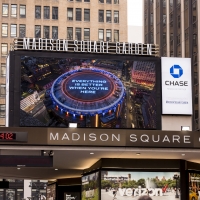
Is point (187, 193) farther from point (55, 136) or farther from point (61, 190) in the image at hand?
point (61, 190)

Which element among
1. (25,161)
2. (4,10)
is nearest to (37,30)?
(4,10)

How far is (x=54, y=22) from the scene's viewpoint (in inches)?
4348

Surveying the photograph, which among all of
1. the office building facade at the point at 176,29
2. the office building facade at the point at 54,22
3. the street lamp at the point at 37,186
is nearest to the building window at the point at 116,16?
the office building facade at the point at 54,22

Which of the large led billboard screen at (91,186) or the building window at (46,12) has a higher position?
the building window at (46,12)

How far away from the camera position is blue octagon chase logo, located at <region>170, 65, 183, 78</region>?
42875 millimetres

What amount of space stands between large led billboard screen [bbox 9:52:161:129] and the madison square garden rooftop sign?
1.17 metres

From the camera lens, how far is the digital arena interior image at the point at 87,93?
134 feet

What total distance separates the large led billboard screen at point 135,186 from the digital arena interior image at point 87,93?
7307 millimetres

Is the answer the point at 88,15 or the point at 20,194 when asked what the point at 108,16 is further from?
the point at 20,194

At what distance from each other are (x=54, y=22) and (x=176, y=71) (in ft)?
228

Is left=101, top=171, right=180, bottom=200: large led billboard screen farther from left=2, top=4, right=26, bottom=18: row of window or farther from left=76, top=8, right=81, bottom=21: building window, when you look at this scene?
left=2, top=4, right=26, bottom=18: row of window

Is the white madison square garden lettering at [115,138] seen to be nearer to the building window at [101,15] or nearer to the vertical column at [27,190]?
the building window at [101,15]

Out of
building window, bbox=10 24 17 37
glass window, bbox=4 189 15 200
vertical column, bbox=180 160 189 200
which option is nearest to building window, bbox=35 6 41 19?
building window, bbox=10 24 17 37

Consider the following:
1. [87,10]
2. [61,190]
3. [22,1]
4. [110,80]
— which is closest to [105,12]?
[87,10]
